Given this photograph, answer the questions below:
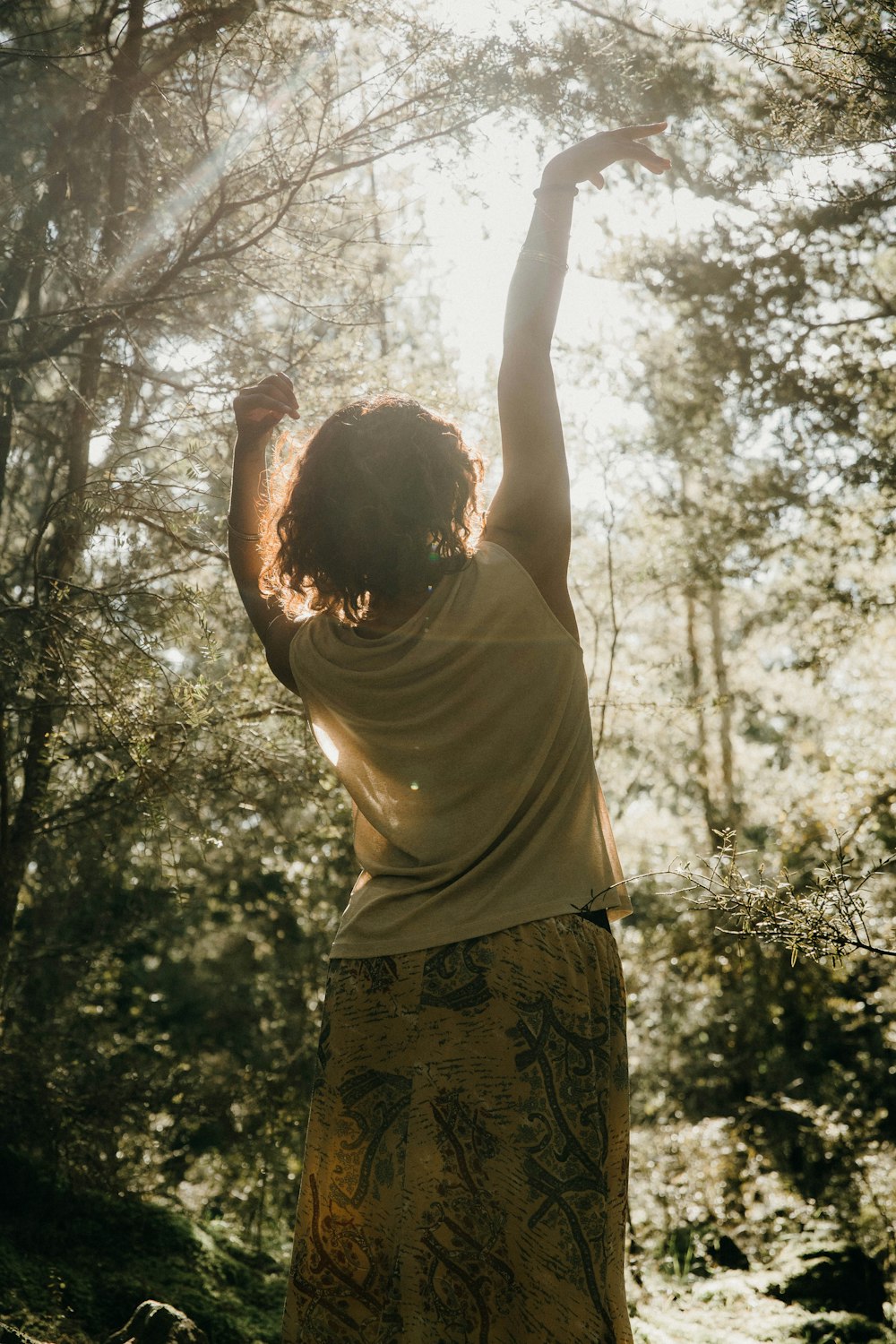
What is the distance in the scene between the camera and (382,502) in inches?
61.8

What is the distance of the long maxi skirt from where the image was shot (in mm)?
1276

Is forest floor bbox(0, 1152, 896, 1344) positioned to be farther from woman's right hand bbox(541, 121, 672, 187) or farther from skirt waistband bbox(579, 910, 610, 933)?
woman's right hand bbox(541, 121, 672, 187)

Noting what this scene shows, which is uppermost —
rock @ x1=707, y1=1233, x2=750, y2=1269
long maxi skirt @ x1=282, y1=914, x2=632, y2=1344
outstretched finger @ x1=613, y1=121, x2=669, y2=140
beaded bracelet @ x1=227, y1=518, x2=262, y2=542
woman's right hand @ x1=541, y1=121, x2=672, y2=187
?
outstretched finger @ x1=613, y1=121, x2=669, y2=140

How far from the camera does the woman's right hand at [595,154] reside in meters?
1.71

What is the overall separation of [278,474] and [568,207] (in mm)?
673

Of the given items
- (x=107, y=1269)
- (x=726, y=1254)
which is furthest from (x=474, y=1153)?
(x=726, y=1254)

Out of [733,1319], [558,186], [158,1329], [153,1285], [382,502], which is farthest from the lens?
[733,1319]

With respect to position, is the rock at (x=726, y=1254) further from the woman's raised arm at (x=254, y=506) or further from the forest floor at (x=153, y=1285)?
the woman's raised arm at (x=254, y=506)

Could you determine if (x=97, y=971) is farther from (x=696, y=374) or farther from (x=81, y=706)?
(x=696, y=374)

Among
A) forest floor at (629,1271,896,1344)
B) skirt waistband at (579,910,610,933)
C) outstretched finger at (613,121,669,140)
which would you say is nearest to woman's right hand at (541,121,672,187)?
outstretched finger at (613,121,669,140)

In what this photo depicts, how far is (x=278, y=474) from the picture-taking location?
1806 millimetres

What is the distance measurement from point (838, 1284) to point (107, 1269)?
317 centimetres

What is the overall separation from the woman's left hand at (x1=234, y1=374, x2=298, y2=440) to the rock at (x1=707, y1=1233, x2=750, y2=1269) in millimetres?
5714

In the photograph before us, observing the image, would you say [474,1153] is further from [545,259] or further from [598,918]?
[545,259]
